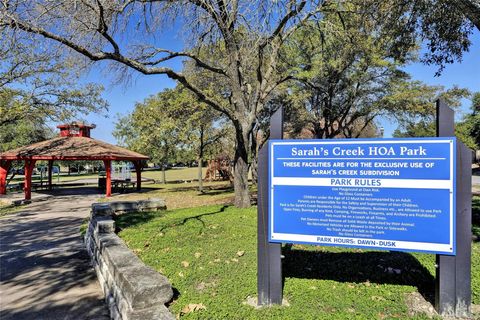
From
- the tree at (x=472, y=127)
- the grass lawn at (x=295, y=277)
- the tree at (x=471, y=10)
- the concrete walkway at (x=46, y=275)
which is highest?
the tree at (x=472, y=127)

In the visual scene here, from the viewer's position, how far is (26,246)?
818 cm

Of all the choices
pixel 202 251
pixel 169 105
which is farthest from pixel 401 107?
pixel 202 251

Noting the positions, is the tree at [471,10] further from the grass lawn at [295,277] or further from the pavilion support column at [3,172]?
the pavilion support column at [3,172]

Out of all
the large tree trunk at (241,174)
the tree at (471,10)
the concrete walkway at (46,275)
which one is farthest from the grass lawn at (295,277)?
the tree at (471,10)

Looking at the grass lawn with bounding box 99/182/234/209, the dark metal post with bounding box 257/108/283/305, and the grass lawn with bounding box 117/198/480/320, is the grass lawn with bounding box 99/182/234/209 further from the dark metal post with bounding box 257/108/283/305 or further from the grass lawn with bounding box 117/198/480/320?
the dark metal post with bounding box 257/108/283/305

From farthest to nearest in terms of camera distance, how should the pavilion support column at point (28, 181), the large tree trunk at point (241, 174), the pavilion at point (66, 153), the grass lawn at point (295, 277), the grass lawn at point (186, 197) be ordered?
the pavilion at point (66, 153)
the pavilion support column at point (28, 181)
the grass lawn at point (186, 197)
the large tree trunk at point (241, 174)
the grass lawn at point (295, 277)

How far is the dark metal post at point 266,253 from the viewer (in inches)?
155

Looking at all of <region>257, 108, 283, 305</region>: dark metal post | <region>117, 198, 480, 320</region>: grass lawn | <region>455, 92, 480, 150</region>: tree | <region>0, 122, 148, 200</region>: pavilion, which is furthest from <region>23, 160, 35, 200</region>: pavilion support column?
<region>455, 92, 480, 150</region>: tree

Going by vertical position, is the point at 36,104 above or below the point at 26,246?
above

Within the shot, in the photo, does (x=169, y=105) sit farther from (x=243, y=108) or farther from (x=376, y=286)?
(x=376, y=286)

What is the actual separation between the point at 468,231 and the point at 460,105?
69.3ft

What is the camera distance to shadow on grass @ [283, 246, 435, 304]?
460 centimetres

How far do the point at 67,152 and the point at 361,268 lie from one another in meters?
19.0

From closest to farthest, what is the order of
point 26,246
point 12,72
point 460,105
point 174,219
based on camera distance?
point 26,246
point 174,219
point 12,72
point 460,105
